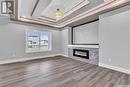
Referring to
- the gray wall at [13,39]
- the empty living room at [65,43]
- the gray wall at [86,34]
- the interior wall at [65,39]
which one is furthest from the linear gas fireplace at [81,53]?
the gray wall at [13,39]

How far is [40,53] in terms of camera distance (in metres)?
6.22

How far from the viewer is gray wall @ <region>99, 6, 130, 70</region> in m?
3.11

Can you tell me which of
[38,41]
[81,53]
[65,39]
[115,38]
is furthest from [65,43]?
[115,38]

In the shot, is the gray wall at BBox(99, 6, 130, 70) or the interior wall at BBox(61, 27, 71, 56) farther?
the interior wall at BBox(61, 27, 71, 56)

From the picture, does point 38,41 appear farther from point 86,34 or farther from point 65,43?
point 86,34

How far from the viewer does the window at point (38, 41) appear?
5849 mm

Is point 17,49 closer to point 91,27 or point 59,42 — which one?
point 59,42

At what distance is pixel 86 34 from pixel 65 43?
7.12 feet

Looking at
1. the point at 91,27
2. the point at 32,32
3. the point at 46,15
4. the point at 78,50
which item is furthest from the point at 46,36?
the point at 91,27

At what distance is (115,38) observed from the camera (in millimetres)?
3436

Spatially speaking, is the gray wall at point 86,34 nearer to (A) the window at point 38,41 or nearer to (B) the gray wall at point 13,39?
(A) the window at point 38,41

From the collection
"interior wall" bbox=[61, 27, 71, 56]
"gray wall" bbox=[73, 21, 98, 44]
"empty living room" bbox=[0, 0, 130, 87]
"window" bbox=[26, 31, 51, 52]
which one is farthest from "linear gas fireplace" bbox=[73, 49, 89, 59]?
"window" bbox=[26, 31, 51, 52]

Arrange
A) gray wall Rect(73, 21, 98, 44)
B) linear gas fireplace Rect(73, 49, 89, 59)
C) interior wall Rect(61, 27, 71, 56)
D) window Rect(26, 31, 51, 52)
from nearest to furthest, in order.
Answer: gray wall Rect(73, 21, 98, 44), linear gas fireplace Rect(73, 49, 89, 59), window Rect(26, 31, 51, 52), interior wall Rect(61, 27, 71, 56)

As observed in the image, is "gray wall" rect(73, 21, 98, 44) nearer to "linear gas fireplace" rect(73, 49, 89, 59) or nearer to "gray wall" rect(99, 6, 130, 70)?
"linear gas fireplace" rect(73, 49, 89, 59)
